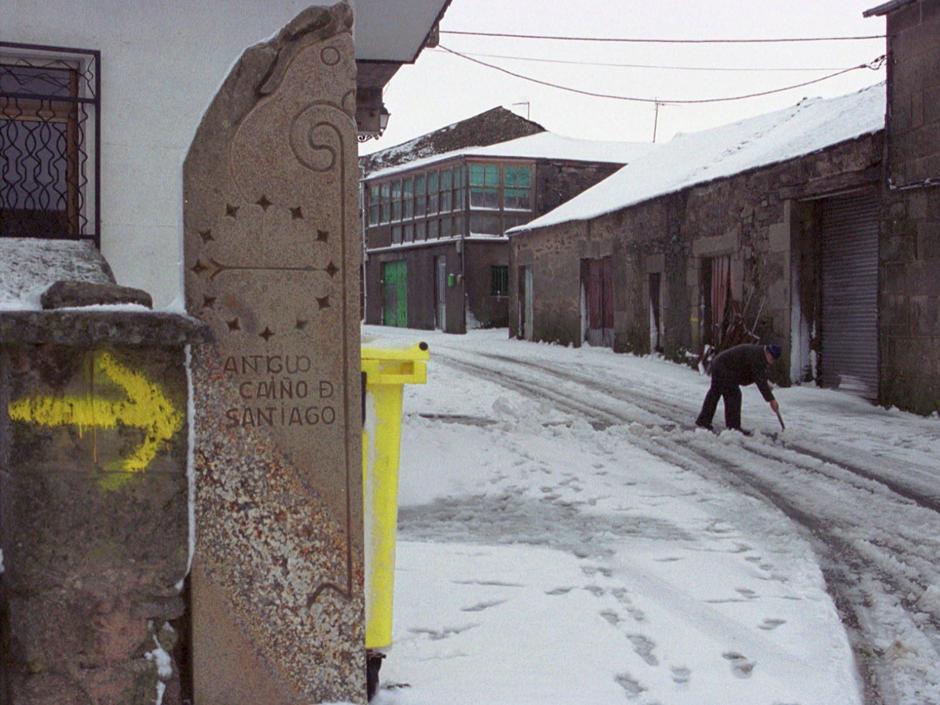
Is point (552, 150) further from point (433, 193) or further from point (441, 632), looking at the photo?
point (441, 632)

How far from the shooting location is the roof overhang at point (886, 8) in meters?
11.5

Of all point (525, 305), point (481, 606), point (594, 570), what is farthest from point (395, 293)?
point (481, 606)

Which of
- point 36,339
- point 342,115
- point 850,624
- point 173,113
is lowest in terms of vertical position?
point 850,624

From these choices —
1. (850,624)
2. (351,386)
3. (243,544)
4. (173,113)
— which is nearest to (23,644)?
(243,544)

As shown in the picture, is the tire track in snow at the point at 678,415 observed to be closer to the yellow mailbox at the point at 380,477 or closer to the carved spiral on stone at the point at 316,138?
the yellow mailbox at the point at 380,477

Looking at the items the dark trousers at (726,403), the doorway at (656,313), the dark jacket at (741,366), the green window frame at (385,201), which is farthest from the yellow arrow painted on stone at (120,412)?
the green window frame at (385,201)

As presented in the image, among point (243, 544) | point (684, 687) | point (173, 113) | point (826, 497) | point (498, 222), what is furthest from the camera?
point (498, 222)

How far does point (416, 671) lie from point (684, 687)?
959mm

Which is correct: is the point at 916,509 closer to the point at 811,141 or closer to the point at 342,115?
the point at 342,115

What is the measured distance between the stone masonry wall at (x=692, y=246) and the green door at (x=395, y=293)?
30.2 ft

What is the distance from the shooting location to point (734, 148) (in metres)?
17.7

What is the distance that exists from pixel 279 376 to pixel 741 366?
8053 mm

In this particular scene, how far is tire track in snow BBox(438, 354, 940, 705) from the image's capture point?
3693 mm

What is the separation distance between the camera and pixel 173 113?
6.52 m
